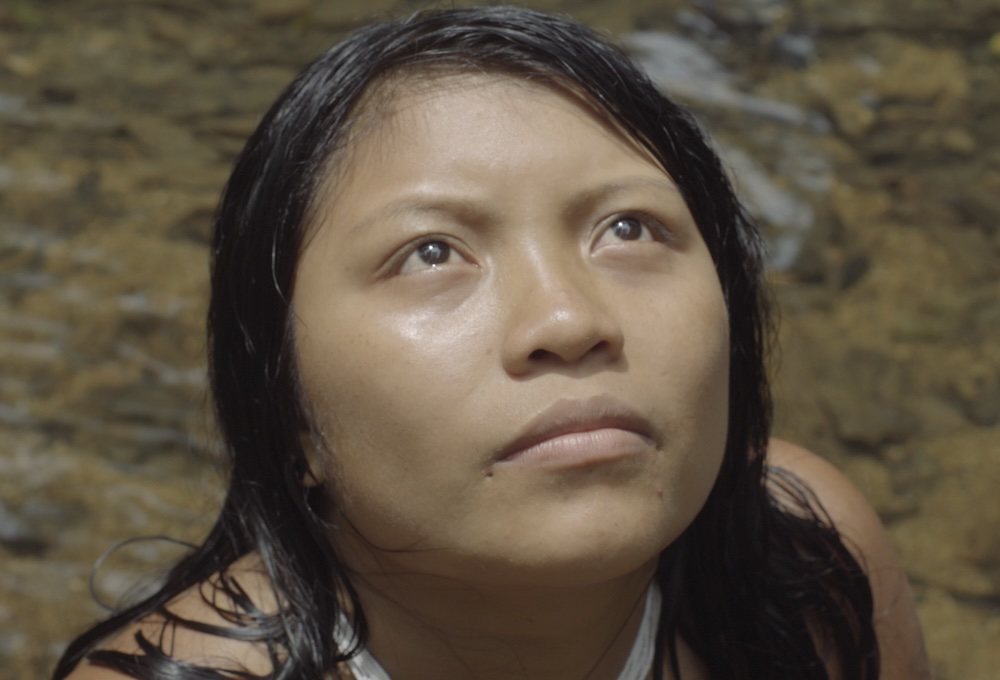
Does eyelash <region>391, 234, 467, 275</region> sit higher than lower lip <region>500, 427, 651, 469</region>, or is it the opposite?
eyelash <region>391, 234, 467, 275</region>

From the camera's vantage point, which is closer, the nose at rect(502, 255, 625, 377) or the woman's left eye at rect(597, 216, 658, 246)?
the nose at rect(502, 255, 625, 377)

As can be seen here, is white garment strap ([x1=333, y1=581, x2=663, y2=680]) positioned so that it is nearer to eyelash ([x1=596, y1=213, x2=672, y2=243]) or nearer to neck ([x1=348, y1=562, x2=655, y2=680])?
neck ([x1=348, y1=562, x2=655, y2=680])

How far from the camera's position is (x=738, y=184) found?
3.45m

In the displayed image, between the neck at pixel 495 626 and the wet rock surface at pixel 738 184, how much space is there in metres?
1.17

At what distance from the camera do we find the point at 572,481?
5.00 feet

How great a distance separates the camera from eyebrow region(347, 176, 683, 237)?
165 cm

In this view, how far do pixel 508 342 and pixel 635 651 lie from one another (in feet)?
2.24

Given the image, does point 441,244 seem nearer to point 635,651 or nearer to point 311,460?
point 311,460

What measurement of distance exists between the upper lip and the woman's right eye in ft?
0.86

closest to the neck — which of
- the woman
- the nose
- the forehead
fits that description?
the woman

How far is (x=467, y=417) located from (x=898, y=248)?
8.52 ft

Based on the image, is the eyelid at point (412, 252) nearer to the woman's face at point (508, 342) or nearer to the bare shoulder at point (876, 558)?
the woman's face at point (508, 342)

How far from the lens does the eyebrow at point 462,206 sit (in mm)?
1651

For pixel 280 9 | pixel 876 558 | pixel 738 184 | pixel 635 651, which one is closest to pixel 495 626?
pixel 635 651
